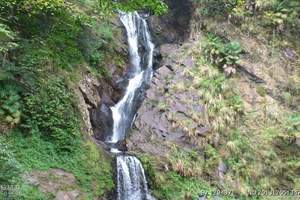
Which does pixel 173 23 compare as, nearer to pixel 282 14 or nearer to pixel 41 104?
pixel 282 14

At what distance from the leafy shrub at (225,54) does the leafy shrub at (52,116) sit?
723 cm

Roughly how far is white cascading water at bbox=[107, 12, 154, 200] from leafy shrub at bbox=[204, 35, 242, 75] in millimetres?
Answer: 2656

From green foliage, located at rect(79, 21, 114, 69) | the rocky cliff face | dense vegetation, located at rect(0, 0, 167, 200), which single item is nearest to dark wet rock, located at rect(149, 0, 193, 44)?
the rocky cliff face

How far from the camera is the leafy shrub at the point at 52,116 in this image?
42.7 ft

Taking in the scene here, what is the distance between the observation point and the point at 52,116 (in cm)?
1317

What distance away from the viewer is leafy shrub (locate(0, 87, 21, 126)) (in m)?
12.5

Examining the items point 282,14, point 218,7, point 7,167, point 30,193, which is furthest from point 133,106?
point 282,14

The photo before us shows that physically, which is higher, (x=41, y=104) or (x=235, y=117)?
(x=41, y=104)

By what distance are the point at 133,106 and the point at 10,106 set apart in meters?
5.52

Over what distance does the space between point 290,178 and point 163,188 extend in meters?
4.91

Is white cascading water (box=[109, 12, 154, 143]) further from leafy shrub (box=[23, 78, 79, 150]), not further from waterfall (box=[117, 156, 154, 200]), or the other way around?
leafy shrub (box=[23, 78, 79, 150])

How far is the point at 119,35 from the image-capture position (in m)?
19.4

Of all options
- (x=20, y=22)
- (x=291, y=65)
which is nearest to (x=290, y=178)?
(x=291, y=65)

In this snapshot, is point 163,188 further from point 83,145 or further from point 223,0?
point 223,0
